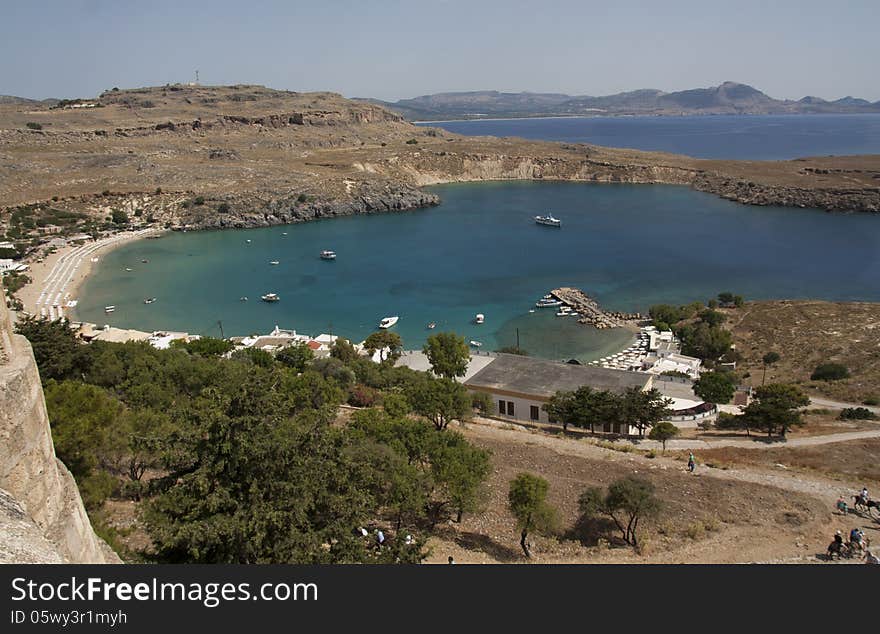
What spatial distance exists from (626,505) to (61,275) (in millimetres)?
57096

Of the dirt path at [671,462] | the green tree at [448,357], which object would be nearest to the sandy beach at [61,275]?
the green tree at [448,357]

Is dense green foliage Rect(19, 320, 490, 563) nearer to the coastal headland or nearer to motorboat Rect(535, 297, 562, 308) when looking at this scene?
motorboat Rect(535, 297, 562, 308)

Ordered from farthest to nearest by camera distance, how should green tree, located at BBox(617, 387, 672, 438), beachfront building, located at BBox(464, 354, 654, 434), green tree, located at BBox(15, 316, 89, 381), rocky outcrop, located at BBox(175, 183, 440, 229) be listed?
rocky outcrop, located at BBox(175, 183, 440, 229), beachfront building, located at BBox(464, 354, 654, 434), green tree, located at BBox(617, 387, 672, 438), green tree, located at BBox(15, 316, 89, 381)

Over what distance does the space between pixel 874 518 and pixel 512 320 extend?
3209 cm

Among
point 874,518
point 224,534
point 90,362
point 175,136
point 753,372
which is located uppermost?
point 175,136

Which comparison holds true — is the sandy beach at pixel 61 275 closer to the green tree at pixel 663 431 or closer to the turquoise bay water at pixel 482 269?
the turquoise bay water at pixel 482 269

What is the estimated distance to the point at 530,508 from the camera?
47.8 ft

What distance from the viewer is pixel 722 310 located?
47094mm

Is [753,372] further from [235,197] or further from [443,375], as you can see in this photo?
[235,197]

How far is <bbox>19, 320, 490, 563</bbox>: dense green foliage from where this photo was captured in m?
9.40

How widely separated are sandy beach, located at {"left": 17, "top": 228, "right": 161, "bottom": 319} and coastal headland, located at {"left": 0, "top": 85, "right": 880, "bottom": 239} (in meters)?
7.04

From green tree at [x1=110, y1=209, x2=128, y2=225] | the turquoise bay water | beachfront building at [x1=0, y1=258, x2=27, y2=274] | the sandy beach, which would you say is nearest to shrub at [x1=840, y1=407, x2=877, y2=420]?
the turquoise bay water

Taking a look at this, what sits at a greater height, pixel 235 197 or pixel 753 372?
pixel 235 197

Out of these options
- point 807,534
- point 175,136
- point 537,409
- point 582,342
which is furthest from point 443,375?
point 175,136
